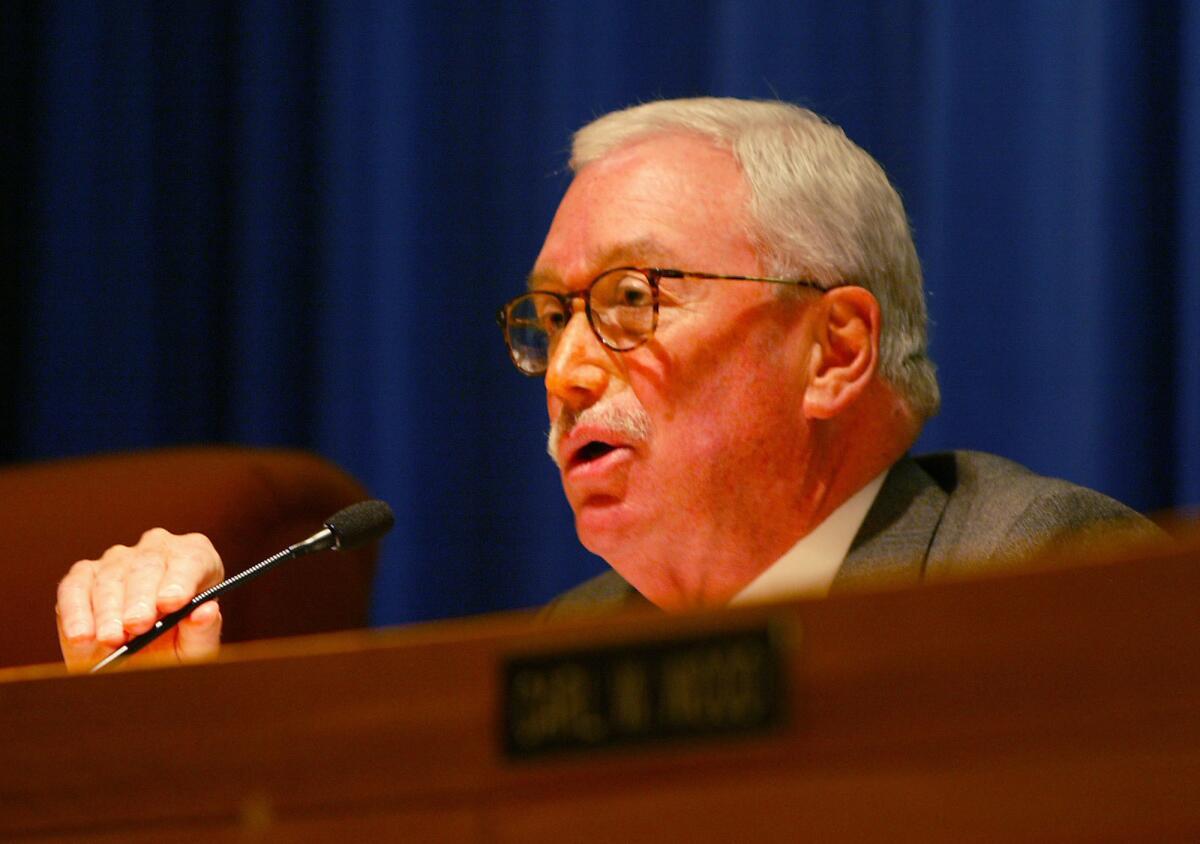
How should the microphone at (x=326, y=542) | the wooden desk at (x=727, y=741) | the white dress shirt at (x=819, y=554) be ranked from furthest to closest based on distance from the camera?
1. the white dress shirt at (x=819, y=554)
2. the microphone at (x=326, y=542)
3. the wooden desk at (x=727, y=741)

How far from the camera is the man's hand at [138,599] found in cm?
132

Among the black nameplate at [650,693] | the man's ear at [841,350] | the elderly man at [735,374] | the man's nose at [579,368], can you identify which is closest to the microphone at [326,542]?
the elderly man at [735,374]

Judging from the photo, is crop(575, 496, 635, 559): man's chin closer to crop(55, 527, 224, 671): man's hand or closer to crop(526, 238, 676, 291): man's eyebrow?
crop(526, 238, 676, 291): man's eyebrow

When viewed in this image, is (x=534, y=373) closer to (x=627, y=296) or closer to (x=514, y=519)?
(x=627, y=296)

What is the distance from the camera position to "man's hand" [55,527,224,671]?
132cm

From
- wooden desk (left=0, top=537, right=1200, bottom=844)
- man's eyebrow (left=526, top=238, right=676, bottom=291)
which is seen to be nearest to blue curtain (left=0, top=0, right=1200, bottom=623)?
man's eyebrow (left=526, top=238, right=676, bottom=291)

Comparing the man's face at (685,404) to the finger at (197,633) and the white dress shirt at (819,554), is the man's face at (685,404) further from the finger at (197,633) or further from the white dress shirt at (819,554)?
the finger at (197,633)

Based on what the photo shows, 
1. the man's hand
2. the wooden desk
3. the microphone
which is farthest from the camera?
the man's hand

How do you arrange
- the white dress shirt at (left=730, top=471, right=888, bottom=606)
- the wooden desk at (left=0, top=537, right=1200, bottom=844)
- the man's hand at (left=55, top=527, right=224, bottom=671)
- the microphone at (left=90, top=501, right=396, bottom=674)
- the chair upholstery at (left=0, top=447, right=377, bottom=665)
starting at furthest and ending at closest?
the chair upholstery at (left=0, top=447, right=377, bottom=665)
the white dress shirt at (left=730, top=471, right=888, bottom=606)
the man's hand at (left=55, top=527, right=224, bottom=671)
the microphone at (left=90, top=501, right=396, bottom=674)
the wooden desk at (left=0, top=537, right=1200, bottom=844)

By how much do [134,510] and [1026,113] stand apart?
3.96 feet

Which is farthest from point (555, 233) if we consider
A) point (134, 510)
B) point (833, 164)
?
point (134, 510)

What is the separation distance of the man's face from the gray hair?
0.10 ft

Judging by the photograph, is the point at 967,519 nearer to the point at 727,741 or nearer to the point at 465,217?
the point at 727,741

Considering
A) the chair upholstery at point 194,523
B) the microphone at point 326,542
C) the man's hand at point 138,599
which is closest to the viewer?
the microphone at point 326,542
